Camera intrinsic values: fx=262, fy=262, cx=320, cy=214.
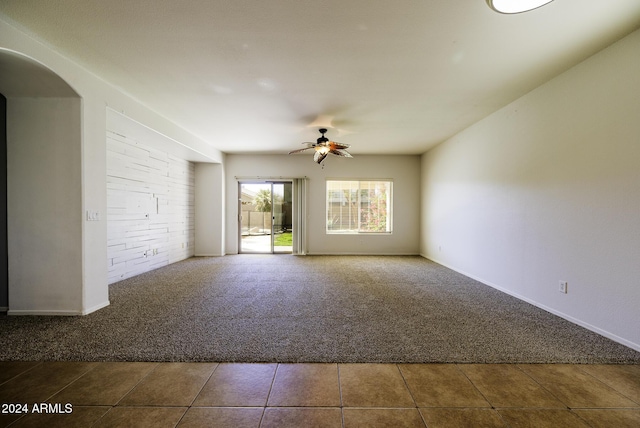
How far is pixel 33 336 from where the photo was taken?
2357 mm

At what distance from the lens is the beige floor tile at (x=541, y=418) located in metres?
1.41

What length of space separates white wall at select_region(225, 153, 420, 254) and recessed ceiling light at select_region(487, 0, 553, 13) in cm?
506

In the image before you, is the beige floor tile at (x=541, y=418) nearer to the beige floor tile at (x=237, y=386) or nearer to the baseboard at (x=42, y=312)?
the beige floor tile at (x=237, y=386)

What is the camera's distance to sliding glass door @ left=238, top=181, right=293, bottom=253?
7031 mm

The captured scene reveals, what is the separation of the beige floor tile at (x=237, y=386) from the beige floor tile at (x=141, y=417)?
13 centimetres

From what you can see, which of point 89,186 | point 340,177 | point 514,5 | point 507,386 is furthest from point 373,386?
point 340,177

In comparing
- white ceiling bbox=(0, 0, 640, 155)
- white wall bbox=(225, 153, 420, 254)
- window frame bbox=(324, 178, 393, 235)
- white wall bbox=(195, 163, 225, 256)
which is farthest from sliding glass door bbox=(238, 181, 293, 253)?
white ceiling bbox=(0, 0, 640, 155)

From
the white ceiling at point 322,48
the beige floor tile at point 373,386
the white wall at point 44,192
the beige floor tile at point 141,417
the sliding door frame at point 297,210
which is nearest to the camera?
the beige floor tile at point 141,417

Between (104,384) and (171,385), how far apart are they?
0.44 meters

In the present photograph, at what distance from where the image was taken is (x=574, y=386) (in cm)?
Answer: 172

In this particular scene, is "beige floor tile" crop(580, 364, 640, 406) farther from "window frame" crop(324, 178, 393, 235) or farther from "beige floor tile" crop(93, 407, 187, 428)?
"window frame" crop(324, 178, 393, 235)

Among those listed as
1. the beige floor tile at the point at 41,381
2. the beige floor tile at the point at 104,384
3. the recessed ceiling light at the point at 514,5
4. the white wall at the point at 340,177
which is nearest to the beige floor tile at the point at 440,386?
the beige floor tile at the point at 104,384

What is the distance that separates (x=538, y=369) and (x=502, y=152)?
9.90 feet

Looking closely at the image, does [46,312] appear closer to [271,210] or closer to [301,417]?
[301,417]
